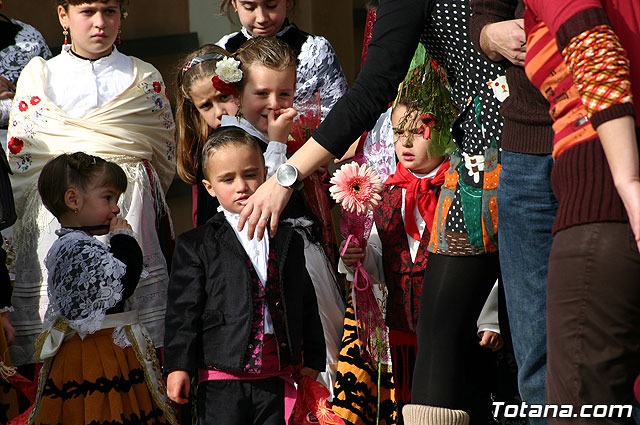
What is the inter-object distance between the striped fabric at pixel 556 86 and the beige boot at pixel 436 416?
93cm

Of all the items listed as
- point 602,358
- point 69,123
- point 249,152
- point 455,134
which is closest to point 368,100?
point 455,134

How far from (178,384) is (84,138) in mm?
1559

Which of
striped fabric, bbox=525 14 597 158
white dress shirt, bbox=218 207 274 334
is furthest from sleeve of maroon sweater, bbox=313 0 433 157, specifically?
white dress shirt, bbox=218 207 274 334

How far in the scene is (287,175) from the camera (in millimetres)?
2719

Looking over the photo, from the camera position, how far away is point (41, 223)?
14.0ft

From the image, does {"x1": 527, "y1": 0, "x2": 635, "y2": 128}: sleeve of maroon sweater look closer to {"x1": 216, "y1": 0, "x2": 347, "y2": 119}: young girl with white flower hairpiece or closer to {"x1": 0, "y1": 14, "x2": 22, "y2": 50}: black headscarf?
{"x1": 216, "y1": 0, "x2": 347, "y2": 119}: young girl with white flower hairpiece

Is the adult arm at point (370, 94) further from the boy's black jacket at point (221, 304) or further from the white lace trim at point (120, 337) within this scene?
the white lace trim at point (120, 337)

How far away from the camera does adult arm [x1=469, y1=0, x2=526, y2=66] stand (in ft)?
7.73

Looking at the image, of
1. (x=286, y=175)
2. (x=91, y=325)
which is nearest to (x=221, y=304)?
(x=91, y=325)

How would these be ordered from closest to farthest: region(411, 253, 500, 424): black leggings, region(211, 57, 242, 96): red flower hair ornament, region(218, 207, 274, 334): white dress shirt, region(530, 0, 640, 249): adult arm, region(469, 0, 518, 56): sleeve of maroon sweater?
1. region(530, 0, 640, 249): adult arm
2. region(469, 0, 518, 56): sleeve of maroon sweater
3. region(411, 253, 500, 424): black leggings
4. region(218, 207, 274, 334): white dress shirt
5. region(211, 57, 242, 96): red flower hair ornament

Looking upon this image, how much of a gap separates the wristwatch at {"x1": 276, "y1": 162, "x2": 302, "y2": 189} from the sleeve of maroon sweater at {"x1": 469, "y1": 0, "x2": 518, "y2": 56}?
0.63 meters

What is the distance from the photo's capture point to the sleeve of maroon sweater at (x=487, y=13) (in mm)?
2533

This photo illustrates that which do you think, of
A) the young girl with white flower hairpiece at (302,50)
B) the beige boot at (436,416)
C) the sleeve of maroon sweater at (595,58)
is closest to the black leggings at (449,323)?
the beige boot at (436,416)

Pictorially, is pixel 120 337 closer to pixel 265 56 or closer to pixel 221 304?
pixel 221 304
